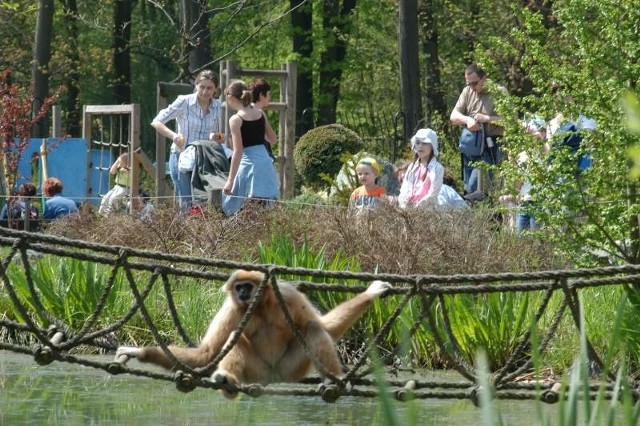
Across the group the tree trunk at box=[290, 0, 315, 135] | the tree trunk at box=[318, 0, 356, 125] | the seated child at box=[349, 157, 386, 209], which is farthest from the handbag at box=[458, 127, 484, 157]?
the tree trunk at box=[318, 0, 356, 125]

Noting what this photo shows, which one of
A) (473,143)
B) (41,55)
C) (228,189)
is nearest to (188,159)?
(228,189)

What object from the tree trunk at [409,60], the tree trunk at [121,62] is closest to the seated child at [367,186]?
the tree trunk at [409,60]

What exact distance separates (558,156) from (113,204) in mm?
7330

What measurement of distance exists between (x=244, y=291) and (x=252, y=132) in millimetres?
5807

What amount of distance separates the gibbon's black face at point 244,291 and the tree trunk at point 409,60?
16.8m

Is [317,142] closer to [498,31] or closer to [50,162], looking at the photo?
[50,162]

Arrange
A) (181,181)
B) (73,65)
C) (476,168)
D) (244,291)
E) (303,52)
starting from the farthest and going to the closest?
1. (73,65)
2. (303,52)
3. (476,168)
4. (181,181)
5. (244,291)

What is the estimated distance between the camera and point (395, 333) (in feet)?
39.3

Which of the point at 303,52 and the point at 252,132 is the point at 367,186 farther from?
the point at 303,52

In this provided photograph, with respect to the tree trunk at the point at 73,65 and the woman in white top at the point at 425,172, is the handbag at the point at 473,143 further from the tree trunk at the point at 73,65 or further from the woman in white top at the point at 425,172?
the tree trunk at the point at 73,65

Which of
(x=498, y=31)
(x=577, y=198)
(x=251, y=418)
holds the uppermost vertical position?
(x=498, y=31)

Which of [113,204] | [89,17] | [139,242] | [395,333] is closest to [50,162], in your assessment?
[113,204]

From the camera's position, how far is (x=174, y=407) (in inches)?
416

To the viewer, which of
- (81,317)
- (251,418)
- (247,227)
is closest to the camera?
(251,418)
